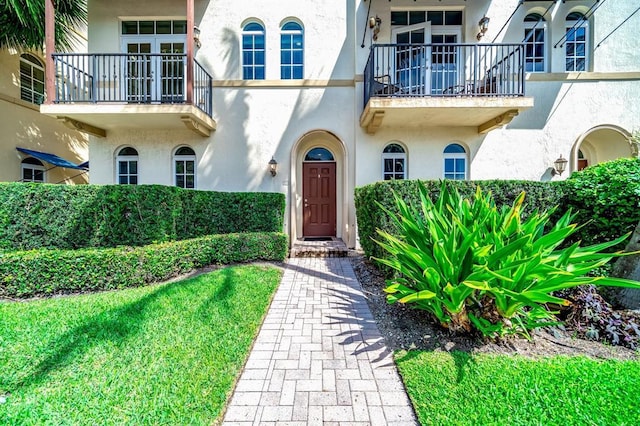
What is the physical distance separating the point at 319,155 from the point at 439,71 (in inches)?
165

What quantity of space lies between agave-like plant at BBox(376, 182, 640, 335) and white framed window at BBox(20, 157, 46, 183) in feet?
41.6

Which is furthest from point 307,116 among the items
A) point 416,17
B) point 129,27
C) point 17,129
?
point 17,129

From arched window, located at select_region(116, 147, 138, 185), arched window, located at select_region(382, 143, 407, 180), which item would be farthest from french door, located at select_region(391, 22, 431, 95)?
arched window, located at select_region(116, 147, 138, 185)

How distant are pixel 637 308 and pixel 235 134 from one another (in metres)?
9.04

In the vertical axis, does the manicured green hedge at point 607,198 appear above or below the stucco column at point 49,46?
below

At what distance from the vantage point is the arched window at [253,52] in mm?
8562

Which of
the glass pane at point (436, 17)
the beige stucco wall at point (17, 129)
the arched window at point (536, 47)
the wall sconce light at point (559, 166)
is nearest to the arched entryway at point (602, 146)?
the wall sconce light at point (559, 166)

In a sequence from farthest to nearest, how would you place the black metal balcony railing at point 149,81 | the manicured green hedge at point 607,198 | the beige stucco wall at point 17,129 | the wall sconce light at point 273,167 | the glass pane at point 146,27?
1. the beige stucco wall at point 17,129
2. the glass pane at point 146,27
3. the wall sconce light at point 273,167
4. the black metal balcony railing at point 149,81
5. the manicured green hedge at point 607,198

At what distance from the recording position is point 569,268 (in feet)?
10.0

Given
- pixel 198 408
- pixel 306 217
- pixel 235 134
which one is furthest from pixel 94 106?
pixel 198 408

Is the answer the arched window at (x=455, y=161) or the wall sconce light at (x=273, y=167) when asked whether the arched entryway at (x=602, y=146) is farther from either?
the wall sconce light at (x=273, y=167)

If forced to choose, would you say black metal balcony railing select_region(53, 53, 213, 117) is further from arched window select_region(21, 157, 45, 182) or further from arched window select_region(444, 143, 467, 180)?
arched window select_region(444, 143, 467, 180)

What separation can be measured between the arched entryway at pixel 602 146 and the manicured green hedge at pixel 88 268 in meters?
10.6

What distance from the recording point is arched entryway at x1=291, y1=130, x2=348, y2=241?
29.9 feet
